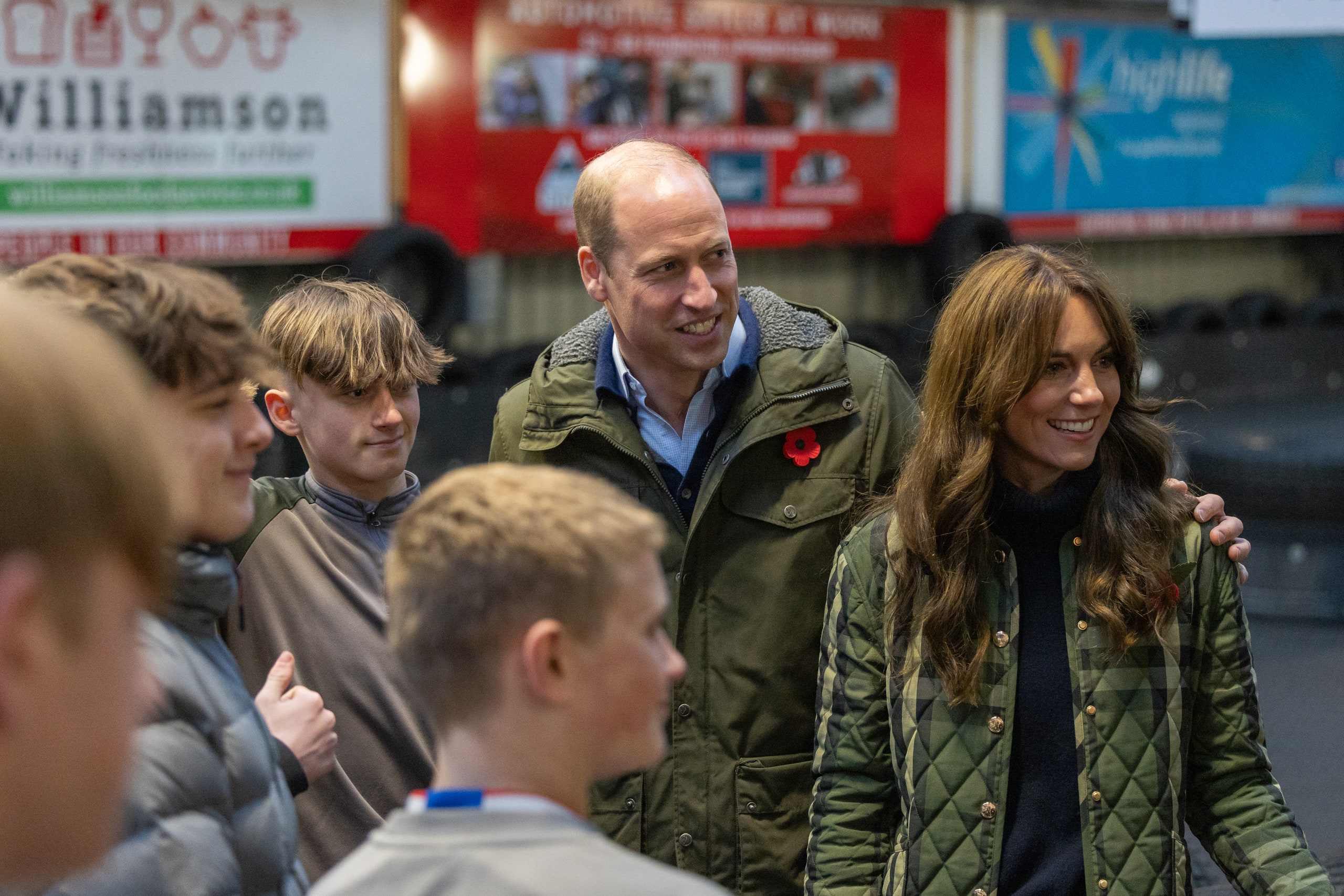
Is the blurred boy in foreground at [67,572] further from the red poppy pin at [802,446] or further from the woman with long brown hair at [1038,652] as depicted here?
the red poppy pin at [802,446]

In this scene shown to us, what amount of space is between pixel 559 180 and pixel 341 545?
21.1ft

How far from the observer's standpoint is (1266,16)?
11.7ft

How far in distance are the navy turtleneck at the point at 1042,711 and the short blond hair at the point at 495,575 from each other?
0.97m

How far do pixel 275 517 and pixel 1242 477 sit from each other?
6.14m

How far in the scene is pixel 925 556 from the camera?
1.99m

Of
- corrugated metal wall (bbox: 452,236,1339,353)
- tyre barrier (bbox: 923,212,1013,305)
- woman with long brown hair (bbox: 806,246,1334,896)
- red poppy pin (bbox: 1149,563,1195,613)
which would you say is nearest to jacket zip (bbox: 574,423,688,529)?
woman with long brown hair (bbox: 806,246,1334,896)

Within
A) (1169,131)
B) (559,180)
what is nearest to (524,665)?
(559,180)

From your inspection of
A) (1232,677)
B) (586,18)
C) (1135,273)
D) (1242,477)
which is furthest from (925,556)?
(1135,273)

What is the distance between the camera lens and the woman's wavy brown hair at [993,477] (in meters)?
1.93

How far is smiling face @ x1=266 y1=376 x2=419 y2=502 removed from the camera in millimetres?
2174

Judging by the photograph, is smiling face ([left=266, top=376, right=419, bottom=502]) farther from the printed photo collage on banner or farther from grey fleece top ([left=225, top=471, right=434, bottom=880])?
the printed photo collage on banner

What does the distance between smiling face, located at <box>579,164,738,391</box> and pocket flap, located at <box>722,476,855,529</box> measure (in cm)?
21

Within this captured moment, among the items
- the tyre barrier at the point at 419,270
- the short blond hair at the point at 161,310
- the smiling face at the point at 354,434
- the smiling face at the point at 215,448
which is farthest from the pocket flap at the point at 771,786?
the tyre barrier at the point at 419,270

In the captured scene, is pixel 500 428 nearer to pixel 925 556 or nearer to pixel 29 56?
pixel 925 556
